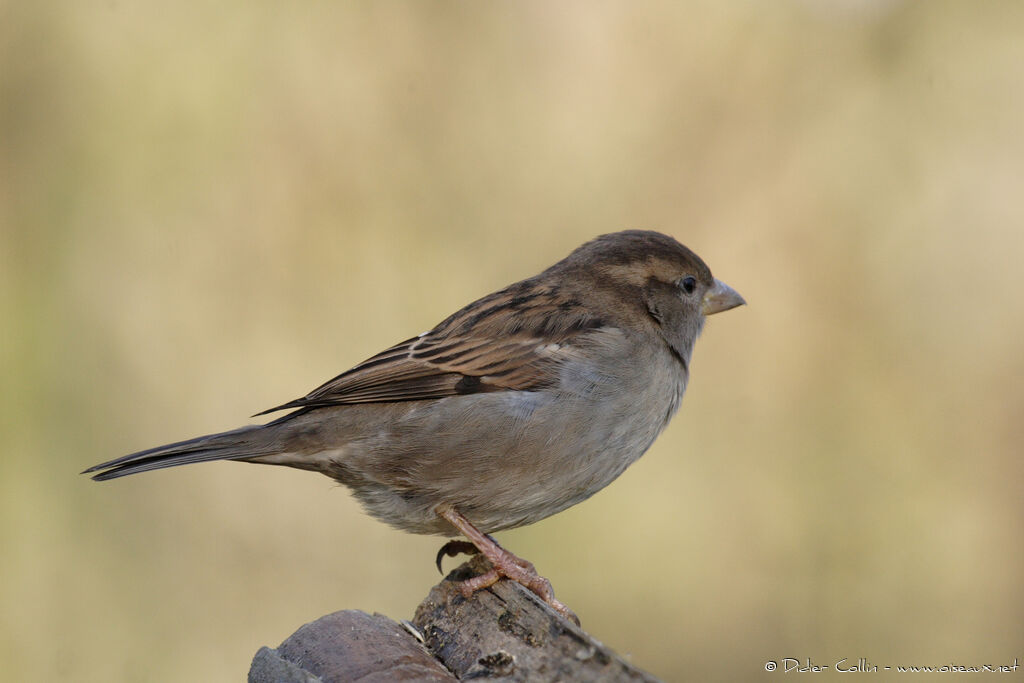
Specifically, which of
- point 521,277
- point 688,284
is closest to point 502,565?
point 688,284

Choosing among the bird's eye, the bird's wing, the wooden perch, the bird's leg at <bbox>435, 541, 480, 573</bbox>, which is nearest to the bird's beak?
the bird's eye

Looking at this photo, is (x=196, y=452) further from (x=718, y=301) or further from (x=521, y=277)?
(x=521, y=277)

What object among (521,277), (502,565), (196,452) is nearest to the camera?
(502,565)

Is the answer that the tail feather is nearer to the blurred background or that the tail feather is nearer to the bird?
the bird

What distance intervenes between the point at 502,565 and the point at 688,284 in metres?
1.29

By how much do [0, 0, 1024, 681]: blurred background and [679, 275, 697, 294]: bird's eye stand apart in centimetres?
196

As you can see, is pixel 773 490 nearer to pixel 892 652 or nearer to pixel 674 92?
pixel 892 652

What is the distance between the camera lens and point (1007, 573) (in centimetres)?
547

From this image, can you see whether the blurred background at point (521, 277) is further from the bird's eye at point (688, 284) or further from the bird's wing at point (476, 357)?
the bird's wing at point (476, 357)

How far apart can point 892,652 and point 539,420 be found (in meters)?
3.00

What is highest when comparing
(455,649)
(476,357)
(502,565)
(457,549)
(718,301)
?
(718,301)

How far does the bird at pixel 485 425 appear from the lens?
10.6 ft

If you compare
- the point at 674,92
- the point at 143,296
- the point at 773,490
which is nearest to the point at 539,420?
the point at 773,490

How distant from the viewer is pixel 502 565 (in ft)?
10.0
